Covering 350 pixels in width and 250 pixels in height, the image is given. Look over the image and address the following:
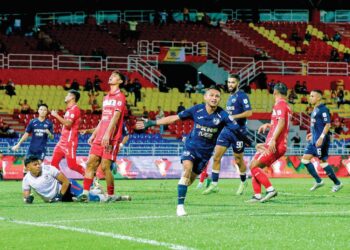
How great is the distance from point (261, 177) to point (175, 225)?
524 cm

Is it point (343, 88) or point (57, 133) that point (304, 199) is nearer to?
point (57, 133)

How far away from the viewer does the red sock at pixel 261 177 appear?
16.3 metres

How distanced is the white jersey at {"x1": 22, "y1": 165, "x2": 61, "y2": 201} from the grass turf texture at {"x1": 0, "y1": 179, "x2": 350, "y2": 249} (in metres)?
0.39

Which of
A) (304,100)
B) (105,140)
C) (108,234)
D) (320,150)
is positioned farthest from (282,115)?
(304,100)

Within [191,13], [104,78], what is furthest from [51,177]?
[191,13]

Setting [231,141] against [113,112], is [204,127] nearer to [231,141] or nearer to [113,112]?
[113,112]

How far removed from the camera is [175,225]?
37.1 feet

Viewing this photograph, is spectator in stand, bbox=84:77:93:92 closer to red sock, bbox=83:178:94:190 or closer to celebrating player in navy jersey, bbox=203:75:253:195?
celebrating player in navy jersey, bbox=203:75:253:195

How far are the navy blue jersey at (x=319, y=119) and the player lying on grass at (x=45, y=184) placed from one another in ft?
21.5

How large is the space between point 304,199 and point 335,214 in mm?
4067

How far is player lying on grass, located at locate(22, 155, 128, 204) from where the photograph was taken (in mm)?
15883

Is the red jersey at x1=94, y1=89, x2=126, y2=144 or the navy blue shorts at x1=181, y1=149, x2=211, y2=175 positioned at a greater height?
the red jersey at x1=94, y1=89, x2=126, y2=144

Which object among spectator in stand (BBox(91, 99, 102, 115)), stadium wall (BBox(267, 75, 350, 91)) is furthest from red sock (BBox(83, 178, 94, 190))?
stadium wall (BBox(267, 75, 350, 91))

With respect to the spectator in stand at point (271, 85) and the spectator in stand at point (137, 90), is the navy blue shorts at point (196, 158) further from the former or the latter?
the spectator in stand at point (271, 85)
